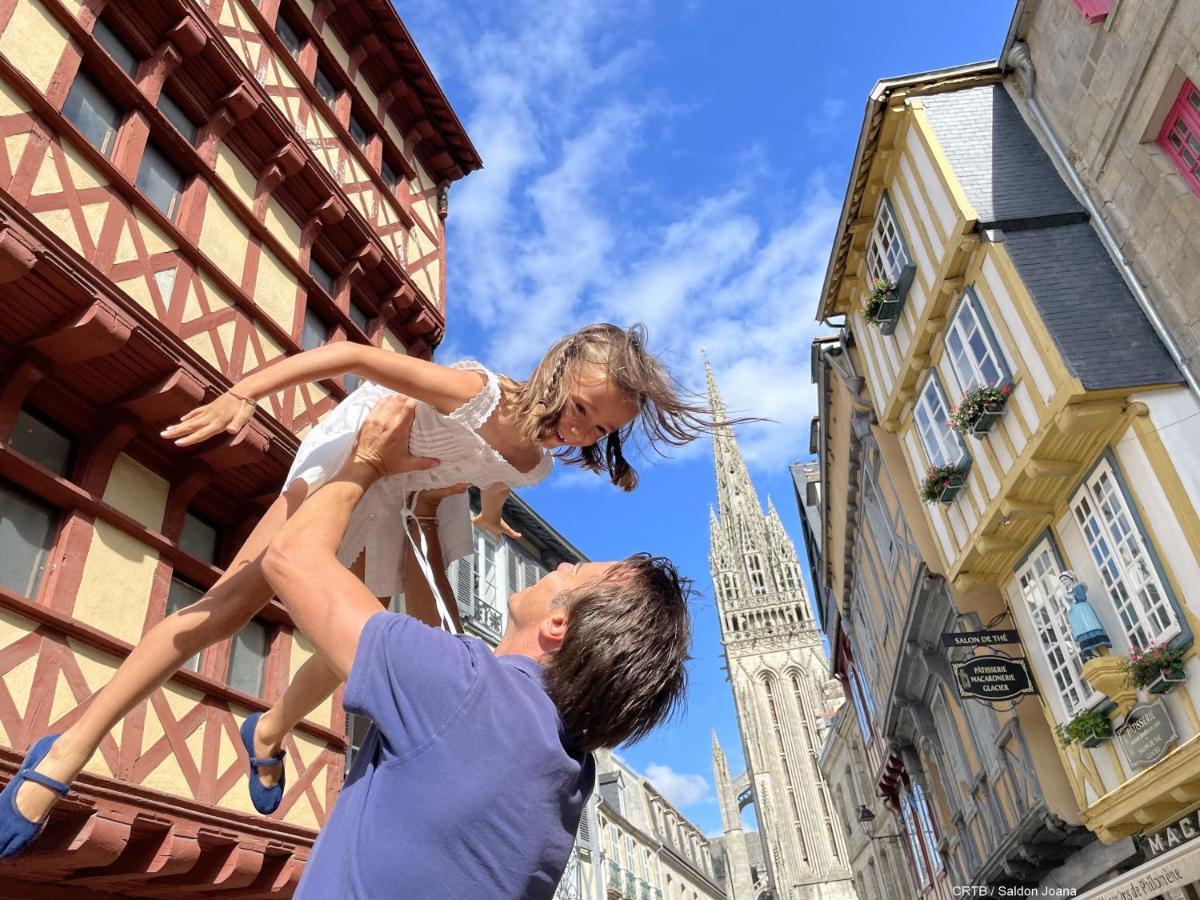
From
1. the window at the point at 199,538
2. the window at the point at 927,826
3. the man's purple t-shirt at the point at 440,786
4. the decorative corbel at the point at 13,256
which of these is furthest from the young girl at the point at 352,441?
the window at the point at 927,826

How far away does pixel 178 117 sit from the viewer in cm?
966

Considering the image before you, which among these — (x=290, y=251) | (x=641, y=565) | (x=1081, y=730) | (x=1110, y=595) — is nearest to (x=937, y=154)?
(x=1110, y=595)

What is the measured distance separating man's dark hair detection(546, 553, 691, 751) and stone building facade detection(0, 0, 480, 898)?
5.29 meters

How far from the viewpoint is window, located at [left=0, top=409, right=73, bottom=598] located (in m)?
6.64

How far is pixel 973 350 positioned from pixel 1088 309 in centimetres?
174

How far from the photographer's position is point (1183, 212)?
944cm

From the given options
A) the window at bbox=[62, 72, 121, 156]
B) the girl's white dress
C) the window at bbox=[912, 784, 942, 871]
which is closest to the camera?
the girl's white dress

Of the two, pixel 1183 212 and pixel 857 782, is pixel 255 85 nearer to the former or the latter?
pixel 1183 212

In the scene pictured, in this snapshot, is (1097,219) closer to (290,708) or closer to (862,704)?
(290,708)

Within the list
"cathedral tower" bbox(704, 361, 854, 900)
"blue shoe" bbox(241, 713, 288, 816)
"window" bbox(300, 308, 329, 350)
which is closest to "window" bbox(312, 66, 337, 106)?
"window" bbox(300, 308, 329, 350)

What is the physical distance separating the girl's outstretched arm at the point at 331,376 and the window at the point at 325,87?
37.2 ft

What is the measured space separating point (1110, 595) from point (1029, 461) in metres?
1.77

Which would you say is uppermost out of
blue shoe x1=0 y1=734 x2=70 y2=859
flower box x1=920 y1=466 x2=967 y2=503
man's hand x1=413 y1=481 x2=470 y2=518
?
flower box x1=920 y1=466 x2=967 y2=503

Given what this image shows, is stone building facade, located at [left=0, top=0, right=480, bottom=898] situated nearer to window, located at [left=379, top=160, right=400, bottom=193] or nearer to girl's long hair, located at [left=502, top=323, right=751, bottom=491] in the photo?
window, located at [left=379, top=160, right=400, bottom=193]
